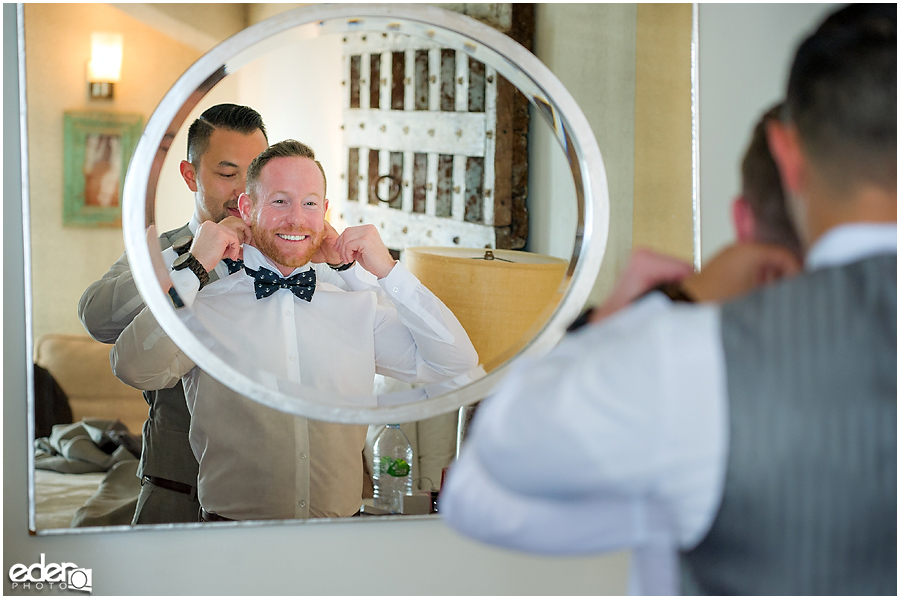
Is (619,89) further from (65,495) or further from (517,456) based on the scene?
(65,495)

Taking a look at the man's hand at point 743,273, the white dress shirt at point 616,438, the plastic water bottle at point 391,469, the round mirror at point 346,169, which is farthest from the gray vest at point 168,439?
the man's hand at point 743,273

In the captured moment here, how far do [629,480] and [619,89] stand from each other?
2.64 feet

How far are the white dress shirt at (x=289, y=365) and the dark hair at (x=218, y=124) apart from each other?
17cm

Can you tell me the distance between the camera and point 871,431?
0.57m

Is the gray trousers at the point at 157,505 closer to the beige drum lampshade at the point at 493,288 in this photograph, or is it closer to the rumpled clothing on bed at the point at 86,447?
the rumpled clothing on bed at the point at 86,447

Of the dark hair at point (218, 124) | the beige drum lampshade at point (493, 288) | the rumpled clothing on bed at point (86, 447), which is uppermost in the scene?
the dark hair at point (218, 124)

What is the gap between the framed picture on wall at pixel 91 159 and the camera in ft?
3.63

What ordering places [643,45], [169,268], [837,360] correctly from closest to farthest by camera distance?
[837,360] → [169,268] → [643,45]

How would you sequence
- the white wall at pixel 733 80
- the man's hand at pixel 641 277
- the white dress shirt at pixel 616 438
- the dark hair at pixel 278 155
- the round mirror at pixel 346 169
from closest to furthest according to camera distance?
the white dress shirt at pixel 616 438 < the man's hand at pixel 641 277 < the white wall at pixel 733 80 < the round mirror at pixel 346 169 < the dark hair at pixel 278 155

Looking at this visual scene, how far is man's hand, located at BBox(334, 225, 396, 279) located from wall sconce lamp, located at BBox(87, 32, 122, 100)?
40 centimetres

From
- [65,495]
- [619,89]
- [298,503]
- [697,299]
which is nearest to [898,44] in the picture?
[697,299]

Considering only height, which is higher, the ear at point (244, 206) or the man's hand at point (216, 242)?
the ear at point (244, 206)

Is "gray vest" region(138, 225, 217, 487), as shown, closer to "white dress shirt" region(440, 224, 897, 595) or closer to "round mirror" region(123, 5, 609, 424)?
"round mirror" region(123, 5, 609, 424)

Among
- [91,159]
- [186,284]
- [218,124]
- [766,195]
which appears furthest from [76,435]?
[766,195]
